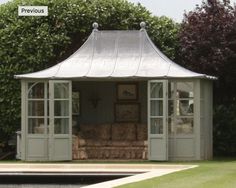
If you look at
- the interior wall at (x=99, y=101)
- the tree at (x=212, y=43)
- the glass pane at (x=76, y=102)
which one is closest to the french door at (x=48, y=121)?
the glass pane at (x=76, y=102)

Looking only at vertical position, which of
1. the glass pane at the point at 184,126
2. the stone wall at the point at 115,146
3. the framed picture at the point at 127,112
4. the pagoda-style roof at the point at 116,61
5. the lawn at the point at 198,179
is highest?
the pagoda-style roof at the point at 116,61

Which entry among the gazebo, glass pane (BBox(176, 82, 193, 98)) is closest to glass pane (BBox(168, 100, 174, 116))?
the gazebo

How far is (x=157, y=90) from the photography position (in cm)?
2172

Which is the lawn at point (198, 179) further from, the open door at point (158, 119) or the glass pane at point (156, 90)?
the glass pane at point (156, 90)

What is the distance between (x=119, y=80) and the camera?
887 inches

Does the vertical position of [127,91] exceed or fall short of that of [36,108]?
it exceeds it

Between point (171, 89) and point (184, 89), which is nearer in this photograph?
point (171, 89)

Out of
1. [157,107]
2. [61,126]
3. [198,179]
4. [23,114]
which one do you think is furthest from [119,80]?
[198,179]

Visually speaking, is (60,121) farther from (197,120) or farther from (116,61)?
(197,120)

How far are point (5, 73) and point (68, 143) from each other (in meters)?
4.12

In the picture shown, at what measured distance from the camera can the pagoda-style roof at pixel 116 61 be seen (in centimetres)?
2186

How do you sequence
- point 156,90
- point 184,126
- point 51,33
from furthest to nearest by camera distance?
point 51,33
point 184,126
point 156,90

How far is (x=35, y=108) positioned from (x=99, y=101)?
2.82m

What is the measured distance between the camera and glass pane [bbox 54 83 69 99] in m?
21.8
